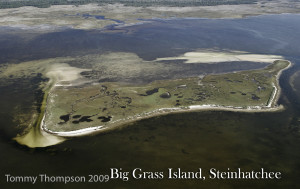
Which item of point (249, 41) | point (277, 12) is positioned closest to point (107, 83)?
point (249, 41)

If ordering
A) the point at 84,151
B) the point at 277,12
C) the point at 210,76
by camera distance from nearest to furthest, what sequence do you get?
the point at 84,151
the point at 210,76
the point at 277,12

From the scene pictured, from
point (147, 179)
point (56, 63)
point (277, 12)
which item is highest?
point (277, 12)

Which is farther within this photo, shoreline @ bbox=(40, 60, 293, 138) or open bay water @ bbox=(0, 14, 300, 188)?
shoreline @ bbox=(40, 60, 293, 138)

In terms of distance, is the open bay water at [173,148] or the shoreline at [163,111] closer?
the open bay water at [173,148]

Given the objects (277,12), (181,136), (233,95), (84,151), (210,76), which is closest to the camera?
(84,151)

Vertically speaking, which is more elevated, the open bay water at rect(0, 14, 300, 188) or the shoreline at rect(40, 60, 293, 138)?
the shoreline at rect(40, 60, 293, 138)

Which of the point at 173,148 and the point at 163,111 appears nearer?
the point at 173,148

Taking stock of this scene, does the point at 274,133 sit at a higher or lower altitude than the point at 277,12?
lower

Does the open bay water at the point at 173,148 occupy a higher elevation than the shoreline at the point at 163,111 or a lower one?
lower

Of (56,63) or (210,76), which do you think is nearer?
(210,76)

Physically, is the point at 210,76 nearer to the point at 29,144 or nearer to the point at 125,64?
the point at 125,64

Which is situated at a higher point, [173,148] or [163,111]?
[163,111]
